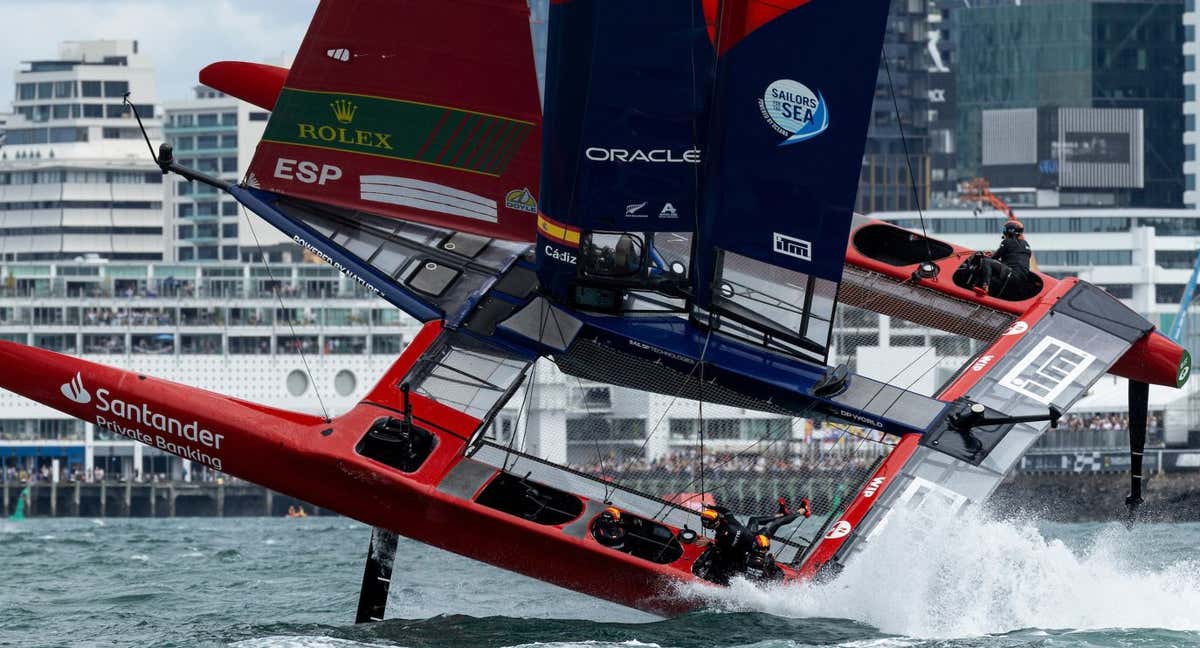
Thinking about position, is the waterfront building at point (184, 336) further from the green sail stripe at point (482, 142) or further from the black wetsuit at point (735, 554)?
the black wetsuit at point (735, 554)

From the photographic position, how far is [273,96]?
1964cm

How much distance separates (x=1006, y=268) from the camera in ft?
59.7

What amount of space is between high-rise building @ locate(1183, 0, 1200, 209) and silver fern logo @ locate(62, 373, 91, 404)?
229 feet

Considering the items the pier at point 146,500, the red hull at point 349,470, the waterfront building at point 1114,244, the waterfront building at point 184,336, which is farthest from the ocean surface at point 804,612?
the waterfront building at point 1114,244

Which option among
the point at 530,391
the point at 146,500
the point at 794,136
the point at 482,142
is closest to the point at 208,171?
the point at 146,500

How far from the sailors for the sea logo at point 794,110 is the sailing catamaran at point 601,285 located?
0.02 m

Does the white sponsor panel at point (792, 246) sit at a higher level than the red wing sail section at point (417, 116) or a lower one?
lower

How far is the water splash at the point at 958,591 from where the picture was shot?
48.1 feet

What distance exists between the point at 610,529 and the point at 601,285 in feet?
7.21

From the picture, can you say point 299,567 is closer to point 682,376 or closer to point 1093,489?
point 682,376

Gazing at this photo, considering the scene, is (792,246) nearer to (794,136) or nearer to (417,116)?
(794,136)

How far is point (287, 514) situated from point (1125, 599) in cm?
3968

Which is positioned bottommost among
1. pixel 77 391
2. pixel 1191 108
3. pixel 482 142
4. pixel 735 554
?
pixel 735 554

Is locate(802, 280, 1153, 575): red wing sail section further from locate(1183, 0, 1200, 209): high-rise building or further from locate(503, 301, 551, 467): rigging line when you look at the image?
locate(1183, 0, 1200, 209): high-rise building
